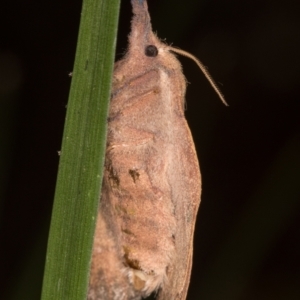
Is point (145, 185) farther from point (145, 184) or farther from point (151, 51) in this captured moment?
point (151, 51)

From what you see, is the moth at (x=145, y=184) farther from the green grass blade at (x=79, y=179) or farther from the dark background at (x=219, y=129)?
the dark background at (x=219, y=129)

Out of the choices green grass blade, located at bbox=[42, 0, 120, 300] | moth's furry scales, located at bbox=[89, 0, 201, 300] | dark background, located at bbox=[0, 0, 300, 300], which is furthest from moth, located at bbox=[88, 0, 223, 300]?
dark background, located at bbox=[0, 0, 300, 300]

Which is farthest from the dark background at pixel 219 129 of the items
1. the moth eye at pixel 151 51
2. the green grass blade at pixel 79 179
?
the green grass blade at pixel 79 179

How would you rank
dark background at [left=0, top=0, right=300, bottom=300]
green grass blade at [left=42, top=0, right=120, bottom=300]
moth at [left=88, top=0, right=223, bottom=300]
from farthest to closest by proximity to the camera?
dark background at [left=0, top=0, right=300, bottom=300]
moth at [left=88, top=0, right=223, bottom=300]
green grass blade at [left=42, top=0, right=120, bottom=300]

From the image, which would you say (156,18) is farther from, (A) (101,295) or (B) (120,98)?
(A) (101,295)

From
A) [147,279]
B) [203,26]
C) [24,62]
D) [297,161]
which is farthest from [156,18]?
[147,279]

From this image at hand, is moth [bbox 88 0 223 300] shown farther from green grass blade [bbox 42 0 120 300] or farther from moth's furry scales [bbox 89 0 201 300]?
green grass blade [bbox 42 0 120 300]
